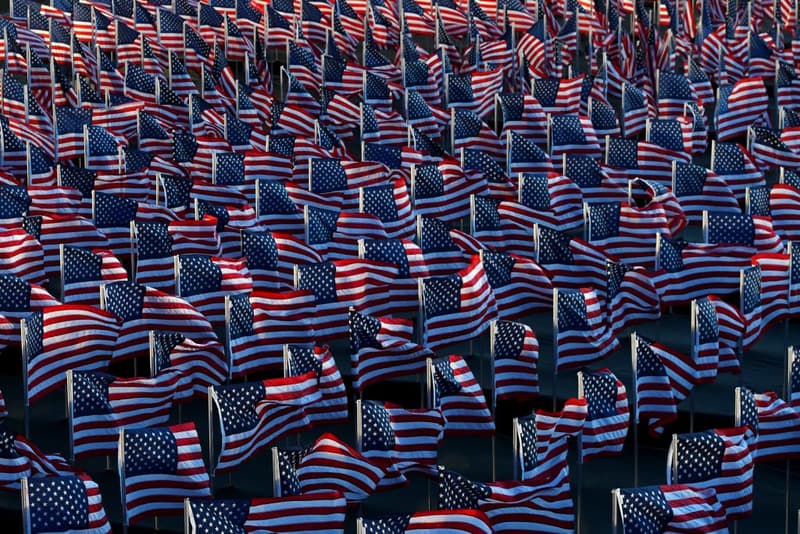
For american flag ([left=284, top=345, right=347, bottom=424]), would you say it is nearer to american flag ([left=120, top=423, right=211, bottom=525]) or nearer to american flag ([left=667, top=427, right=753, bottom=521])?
american flag ([left=120, top=423, right=211, bottom=525])

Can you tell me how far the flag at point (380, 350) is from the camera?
3006 centimetres

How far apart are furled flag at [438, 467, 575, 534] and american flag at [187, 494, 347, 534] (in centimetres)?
143

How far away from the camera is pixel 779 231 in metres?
37.2

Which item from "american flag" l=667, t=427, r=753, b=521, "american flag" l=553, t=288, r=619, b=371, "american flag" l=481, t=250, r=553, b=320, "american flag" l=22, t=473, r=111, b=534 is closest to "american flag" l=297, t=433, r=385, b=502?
"american flag" l=22, t=473, r=111, b=534

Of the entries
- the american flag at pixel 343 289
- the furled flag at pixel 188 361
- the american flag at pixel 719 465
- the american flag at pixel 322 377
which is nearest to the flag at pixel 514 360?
the american flag at pixel 322 377

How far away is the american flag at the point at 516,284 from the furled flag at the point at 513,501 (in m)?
6.57

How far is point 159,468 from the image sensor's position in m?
26.8

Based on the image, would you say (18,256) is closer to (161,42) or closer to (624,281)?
(624,281)

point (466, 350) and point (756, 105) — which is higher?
point (756, 105)

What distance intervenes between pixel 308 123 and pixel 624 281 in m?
9.83

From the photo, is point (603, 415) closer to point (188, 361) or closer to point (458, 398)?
point (458, 398)

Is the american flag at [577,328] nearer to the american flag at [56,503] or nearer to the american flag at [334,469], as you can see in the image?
the american flag at [334,469]

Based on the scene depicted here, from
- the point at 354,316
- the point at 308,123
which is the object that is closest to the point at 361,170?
the point at 308,123

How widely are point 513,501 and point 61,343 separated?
23.6 feet
